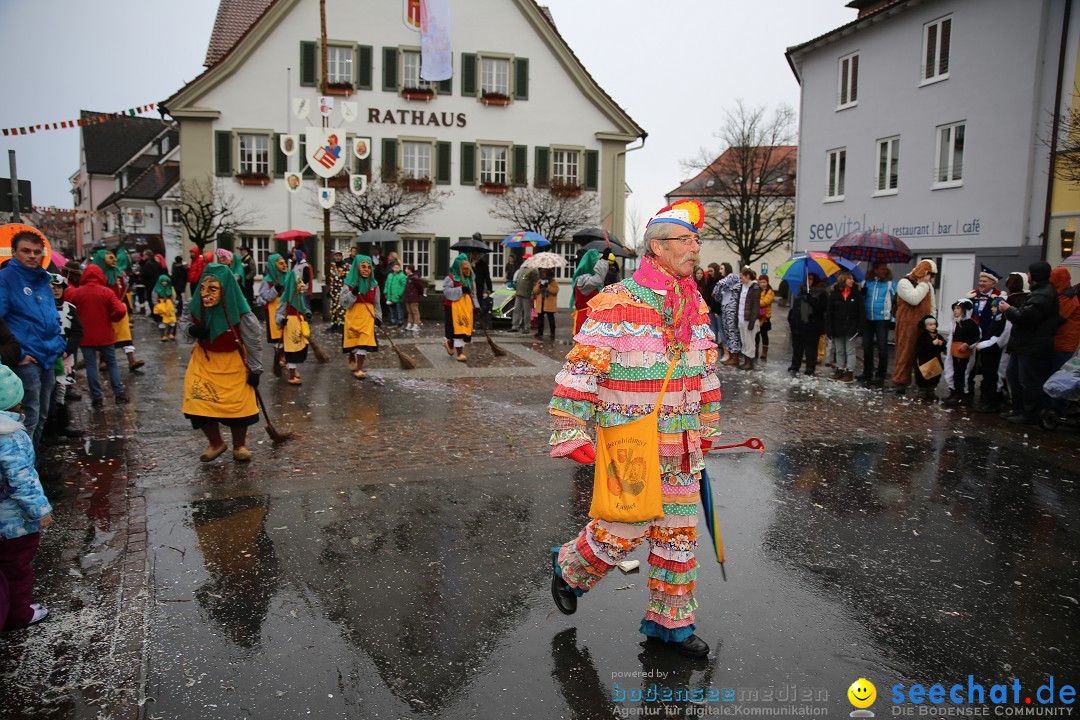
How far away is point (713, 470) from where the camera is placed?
7172 mm

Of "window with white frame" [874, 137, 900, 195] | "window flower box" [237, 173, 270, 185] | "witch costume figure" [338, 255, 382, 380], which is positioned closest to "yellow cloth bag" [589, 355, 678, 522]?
"witch costume figure" [338, 255, 382, 380]

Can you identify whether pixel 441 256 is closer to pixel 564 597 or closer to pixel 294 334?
pixel 294 334

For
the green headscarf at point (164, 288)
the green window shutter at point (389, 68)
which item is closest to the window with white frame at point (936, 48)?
the green window shutter at point (389, 68)

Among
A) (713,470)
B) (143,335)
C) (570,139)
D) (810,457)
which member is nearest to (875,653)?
(713,470)

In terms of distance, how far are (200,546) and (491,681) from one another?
101 inches

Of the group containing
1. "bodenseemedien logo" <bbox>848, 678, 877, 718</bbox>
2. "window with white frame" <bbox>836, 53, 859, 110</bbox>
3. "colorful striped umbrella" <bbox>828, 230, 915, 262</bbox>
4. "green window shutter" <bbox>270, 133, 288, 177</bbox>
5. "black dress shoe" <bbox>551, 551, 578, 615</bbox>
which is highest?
"window with white frame" <bbox>836, 53, 859, 110</bbox>

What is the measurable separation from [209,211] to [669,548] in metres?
28.5

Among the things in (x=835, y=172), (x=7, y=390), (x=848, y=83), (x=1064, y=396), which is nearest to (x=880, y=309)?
(x=1064, y=396)

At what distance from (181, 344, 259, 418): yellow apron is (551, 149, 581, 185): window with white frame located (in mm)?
26742

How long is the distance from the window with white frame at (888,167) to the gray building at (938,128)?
0.04 meters

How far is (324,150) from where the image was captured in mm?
18016

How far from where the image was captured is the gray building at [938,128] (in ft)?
64.7

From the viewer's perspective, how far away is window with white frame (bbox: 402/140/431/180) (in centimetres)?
3152

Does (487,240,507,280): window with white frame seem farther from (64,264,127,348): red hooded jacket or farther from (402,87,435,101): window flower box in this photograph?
(64,264,127,348): red hooded jacket
